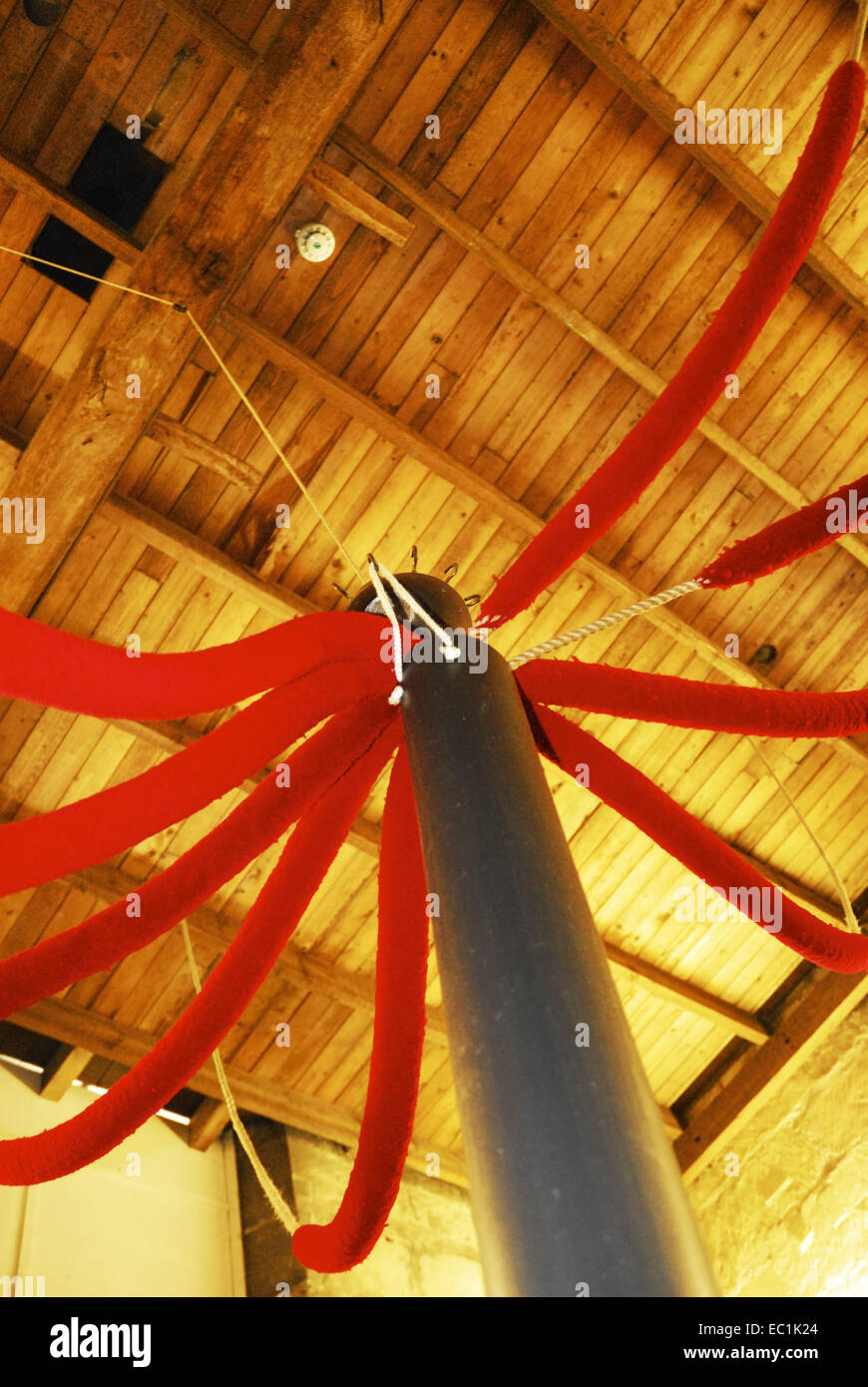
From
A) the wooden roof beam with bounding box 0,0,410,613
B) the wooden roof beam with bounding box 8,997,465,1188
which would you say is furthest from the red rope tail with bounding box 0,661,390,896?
the wooden roof beam with bounding box 8,997,465,1188

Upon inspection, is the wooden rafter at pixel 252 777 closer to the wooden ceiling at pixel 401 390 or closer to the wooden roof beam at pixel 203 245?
the wooden ceiling at pixel 401 390

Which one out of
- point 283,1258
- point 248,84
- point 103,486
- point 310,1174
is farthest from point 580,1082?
point 310,1174

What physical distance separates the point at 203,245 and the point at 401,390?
4.12 ft

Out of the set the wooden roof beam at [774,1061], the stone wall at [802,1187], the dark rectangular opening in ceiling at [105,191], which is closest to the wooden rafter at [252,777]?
the wooden roof beam at [774,1061]

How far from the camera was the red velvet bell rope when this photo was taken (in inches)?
75.5

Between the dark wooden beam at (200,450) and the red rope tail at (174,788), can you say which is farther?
the dark wooden beam at (200,450)

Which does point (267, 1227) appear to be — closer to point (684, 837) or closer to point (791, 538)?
point (684, 837)

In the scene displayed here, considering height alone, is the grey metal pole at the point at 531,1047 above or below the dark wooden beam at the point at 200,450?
above

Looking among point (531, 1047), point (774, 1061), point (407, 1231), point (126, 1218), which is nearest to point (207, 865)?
point (531, 1047)

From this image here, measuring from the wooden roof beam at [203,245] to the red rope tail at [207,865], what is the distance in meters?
1.95

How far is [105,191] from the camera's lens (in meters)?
4.19

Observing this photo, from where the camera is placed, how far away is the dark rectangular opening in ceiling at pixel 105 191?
4.16 meters

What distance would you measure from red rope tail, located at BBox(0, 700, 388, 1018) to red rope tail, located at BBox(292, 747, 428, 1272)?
8.0 inches

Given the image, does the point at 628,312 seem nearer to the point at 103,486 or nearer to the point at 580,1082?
the point at 103,486
